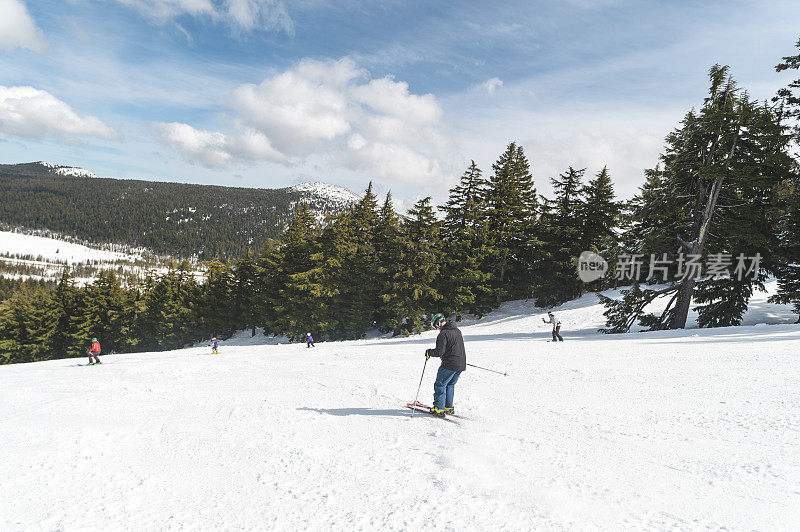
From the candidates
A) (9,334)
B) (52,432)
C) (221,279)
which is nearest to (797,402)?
(52,432)

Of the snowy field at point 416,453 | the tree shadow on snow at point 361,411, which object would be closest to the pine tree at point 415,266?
the snowy field at point 416,453

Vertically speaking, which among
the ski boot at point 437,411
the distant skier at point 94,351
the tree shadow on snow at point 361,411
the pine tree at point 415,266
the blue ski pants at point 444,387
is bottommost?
the distant skier at point 94,351

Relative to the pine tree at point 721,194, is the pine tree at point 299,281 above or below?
below

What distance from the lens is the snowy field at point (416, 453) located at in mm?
4164

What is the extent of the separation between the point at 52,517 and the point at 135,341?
57.8 metres

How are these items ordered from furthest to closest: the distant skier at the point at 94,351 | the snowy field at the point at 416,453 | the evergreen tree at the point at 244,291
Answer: the evergreen tree at the point at 244,291 < the distant skier at the point at 94,351 < the snowy field at the point at 416,453

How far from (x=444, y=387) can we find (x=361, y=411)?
72.5 inches

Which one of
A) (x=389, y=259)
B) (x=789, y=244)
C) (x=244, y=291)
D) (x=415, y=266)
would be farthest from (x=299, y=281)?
(x=789, y=244)

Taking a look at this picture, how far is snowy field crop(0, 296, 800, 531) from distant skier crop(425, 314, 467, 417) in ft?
1.40

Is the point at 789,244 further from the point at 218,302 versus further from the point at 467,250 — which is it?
the point at 218,302

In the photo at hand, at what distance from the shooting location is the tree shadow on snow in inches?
300

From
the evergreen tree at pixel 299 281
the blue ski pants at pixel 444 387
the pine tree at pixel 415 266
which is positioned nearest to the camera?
the blue ski pants at pixel 444 387

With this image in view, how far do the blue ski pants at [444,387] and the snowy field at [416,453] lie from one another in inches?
16.3

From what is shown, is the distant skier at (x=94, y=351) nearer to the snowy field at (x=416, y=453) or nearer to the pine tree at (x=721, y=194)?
the snowy field at (x=416, y=453)
